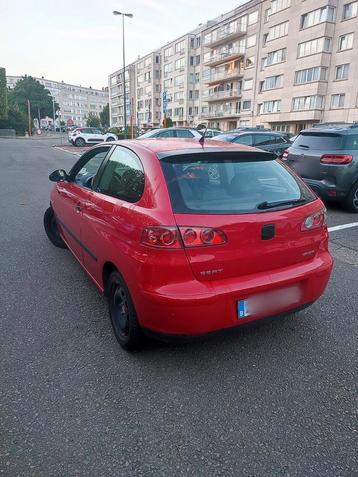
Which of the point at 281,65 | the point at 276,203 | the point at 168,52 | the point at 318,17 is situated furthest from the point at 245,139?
the point at 168,52

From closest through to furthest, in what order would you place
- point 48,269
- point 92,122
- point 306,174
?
point 48,269
point 306,174
point 92,122

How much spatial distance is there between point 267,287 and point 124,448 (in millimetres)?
1325

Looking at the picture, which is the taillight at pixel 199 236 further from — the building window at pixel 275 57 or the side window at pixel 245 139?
the building window at pixel 275 57

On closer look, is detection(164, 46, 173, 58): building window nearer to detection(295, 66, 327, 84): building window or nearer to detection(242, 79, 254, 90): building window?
detection(242, 79, 254, 90): building window

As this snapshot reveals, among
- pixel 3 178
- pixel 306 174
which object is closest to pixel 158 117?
pixel 3 178

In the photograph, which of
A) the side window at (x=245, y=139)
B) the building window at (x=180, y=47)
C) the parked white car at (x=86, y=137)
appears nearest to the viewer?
the side window at (x=245, y=139)

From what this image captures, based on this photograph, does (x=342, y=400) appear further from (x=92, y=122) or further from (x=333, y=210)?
(x=92, y=122)

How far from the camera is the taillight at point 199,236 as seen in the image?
7.29ft

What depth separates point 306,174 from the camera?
7.21 meters

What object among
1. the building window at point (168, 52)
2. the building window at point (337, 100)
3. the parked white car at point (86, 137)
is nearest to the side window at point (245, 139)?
the parked white car at point (86, 137)

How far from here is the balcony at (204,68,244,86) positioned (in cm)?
4724

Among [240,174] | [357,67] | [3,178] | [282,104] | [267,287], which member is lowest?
[3,178]

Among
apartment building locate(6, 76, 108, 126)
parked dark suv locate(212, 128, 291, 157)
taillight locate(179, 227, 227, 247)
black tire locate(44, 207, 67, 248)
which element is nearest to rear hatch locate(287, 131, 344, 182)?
black tire locate(44, 207, 67, 248)

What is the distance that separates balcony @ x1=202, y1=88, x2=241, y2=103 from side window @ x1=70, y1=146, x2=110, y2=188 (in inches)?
1869
